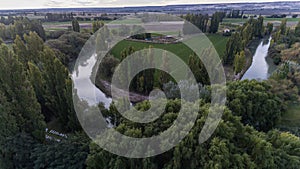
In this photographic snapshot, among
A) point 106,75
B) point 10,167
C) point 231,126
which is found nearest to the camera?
point 231,126

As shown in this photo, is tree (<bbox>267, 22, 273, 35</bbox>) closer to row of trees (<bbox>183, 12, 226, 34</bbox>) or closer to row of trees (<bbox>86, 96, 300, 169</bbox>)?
row of trees (<bbox>183, 12, 226, 34</bbox>)

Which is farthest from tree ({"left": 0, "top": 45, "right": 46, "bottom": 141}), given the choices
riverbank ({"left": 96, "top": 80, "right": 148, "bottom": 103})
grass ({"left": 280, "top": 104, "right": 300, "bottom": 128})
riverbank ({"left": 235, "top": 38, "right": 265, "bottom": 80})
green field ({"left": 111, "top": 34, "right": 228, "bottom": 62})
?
riverbank ({"left": 235, "top": 38, "right": 265, "bottom": 80})

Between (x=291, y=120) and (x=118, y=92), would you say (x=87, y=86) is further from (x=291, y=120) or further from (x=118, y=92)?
(x=291, y=120)

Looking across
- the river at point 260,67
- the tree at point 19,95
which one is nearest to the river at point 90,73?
the river at point 260,67

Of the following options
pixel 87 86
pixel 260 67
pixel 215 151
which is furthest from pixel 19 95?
pixel 260 67

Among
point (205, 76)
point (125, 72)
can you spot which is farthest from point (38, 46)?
point (205, 76)

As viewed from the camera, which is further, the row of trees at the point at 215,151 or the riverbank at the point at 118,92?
the riverbank at the point at 118,92

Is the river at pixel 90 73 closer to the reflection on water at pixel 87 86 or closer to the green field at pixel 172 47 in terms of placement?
the reflection on water at pixel 87 86

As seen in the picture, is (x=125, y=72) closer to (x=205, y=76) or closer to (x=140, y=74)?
(x=140, y=74)
